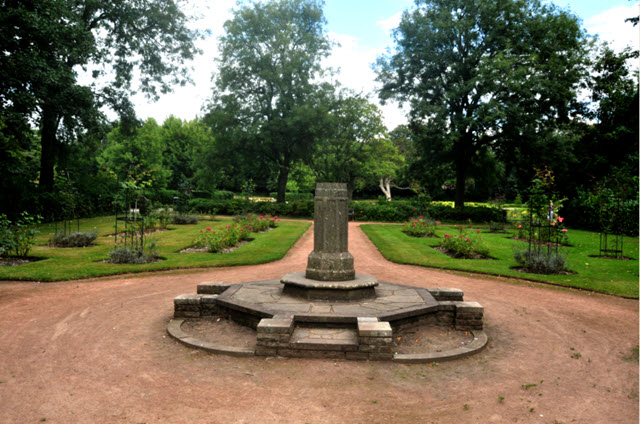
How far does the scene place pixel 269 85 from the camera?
31.8 metres

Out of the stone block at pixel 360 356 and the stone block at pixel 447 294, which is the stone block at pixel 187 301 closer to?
the stone block at pixel 360 356

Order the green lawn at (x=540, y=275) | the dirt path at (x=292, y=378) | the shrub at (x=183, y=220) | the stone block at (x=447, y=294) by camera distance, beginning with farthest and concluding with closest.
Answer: the shrub at (x=183, y=220) < the green lawn at (x=540, y=275) < the stone block at (x=447, y=294) < the dirt path at (x=292, y=378)

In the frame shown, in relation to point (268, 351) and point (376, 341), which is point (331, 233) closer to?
point (376, 341)

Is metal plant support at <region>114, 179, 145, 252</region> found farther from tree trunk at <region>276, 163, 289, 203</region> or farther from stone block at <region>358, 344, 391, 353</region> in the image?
tree trunk at <region>276, 163, 289, 203</region>

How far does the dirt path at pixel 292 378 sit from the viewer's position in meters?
3.98

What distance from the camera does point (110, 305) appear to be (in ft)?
25.4

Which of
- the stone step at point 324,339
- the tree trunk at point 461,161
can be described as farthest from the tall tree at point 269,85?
the stone step at point 324,339

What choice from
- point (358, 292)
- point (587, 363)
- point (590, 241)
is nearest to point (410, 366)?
point (358, 292)

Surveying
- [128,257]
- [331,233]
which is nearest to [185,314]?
[331,233]

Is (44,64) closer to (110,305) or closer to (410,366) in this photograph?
(110,305)

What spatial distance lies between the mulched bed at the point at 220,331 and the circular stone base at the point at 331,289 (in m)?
1.10

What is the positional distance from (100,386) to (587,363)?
5933mm

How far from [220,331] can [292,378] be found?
1985 mm

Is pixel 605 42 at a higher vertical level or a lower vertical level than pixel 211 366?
higher
